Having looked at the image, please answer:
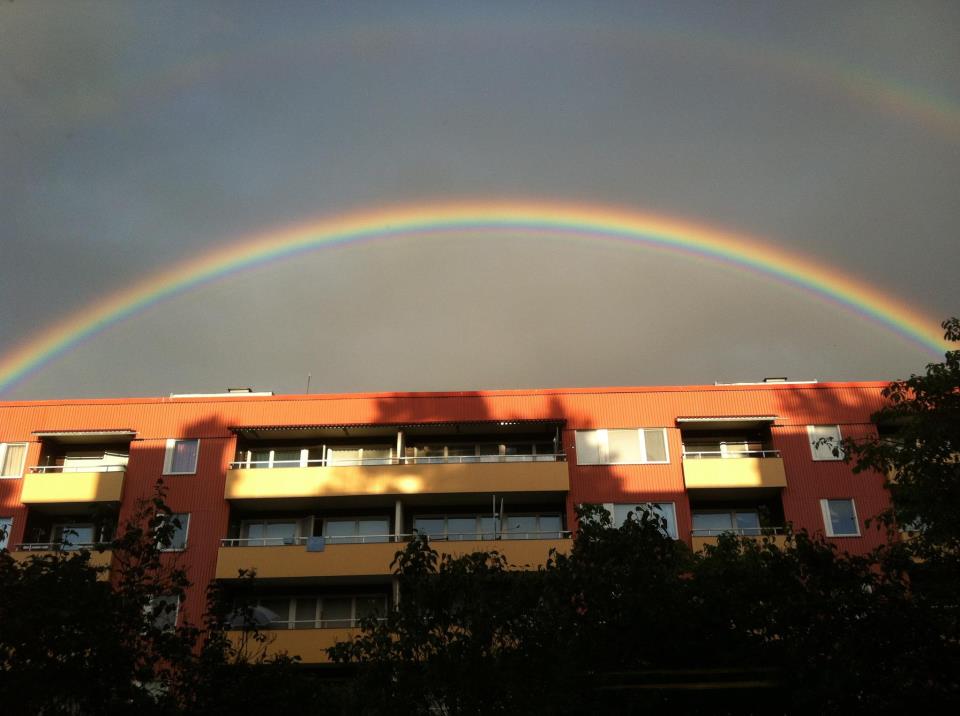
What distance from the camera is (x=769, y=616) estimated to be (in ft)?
55.5

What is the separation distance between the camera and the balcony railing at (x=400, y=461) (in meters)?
38.4

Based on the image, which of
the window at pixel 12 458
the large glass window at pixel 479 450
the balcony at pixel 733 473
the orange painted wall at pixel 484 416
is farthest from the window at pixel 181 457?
the balcony at pixel 733 473

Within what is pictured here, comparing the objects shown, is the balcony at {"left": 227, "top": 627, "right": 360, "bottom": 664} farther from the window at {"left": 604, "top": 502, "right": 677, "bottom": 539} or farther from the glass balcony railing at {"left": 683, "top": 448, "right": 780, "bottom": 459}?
the glass balcony railing at {"left": 683, "top": 448, "right": 780, "bottom": 459}

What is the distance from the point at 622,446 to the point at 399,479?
8.90m

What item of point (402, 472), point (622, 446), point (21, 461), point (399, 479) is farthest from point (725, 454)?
point (21, 461)

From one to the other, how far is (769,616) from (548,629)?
13.7 ft

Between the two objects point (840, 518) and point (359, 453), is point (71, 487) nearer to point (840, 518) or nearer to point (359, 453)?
point (359, 453)

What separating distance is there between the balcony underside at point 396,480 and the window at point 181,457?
2056mm

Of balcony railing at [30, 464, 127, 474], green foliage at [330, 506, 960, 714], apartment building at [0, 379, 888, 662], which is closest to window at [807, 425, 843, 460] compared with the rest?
apartment building at [0, 379, 888, 662]

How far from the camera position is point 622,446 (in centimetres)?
3928

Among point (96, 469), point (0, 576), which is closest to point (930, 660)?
point (0, 576)

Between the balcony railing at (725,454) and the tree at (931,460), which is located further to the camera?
the balcony railing at (725,454)

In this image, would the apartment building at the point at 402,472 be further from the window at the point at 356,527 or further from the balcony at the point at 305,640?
the balcony at the point at 305,640

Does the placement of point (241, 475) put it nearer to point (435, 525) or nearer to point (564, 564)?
point (435, 525)
